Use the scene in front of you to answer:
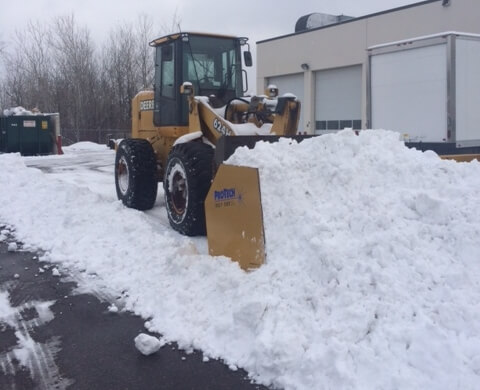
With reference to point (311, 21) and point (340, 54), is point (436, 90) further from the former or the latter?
point (311, 21)

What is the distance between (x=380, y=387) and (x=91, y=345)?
94.0 inches

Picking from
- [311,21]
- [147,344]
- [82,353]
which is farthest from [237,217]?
[311,21]

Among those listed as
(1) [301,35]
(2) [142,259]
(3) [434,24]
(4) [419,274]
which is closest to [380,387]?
(4) [419,274]

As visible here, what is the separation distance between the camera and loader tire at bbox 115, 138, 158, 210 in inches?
364

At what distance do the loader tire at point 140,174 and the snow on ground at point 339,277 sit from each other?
2.51 meters

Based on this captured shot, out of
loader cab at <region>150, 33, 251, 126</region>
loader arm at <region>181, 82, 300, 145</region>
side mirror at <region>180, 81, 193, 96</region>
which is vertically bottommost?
loader arm at <region>181, 82, 300, 145</region>

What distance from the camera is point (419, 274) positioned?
429 centimetres

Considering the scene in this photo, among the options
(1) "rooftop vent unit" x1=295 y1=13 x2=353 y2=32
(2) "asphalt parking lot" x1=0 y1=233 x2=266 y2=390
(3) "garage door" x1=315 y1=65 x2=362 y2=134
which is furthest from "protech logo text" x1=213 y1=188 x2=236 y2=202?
(1) "rooftop vent unit" x1=295 y1=13 x2=353 y2=32

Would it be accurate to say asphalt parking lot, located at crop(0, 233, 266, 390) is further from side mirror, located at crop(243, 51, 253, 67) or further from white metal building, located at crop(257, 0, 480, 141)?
white metal building, located at crop(257, 0, 480, 141)

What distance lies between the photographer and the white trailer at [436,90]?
37.5ft

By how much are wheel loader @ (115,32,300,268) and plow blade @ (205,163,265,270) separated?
0.01 metres

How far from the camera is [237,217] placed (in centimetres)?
573

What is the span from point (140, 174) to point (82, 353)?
5157mm

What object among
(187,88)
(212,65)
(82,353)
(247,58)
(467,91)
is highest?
(247,58)
